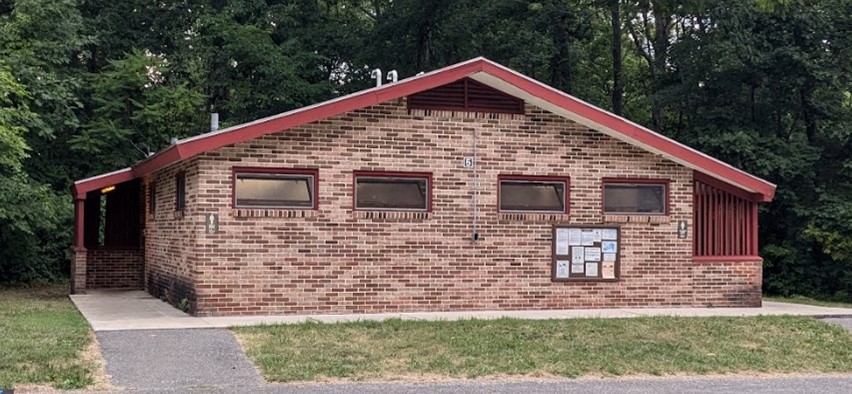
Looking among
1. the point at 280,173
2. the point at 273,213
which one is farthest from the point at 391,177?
the point at 273,213

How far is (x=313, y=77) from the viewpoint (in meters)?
32.1

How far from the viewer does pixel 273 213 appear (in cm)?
1477

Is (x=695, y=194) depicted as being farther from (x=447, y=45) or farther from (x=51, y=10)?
(x=51, y=10)

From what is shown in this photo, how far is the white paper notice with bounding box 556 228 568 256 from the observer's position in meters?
16.1

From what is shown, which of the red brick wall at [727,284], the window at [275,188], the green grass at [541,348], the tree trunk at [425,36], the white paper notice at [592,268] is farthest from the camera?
the tree trunk at [425,36]

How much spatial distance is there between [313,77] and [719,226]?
18.2m

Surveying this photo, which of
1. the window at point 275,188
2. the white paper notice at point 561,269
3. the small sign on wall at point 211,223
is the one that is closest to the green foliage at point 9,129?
the small sign on wall at point 211,223

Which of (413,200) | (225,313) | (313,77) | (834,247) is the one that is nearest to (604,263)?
(413,200)

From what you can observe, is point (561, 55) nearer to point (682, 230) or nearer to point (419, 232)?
point (682, 230)

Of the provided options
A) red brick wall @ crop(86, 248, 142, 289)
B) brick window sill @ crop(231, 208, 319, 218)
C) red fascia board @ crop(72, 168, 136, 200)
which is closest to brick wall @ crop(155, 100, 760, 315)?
brick window sill @ crop(231, 208, 319, 218)

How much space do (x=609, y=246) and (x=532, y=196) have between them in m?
1.64

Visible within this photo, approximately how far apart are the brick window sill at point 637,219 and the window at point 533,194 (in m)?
0.84

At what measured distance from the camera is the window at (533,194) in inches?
632

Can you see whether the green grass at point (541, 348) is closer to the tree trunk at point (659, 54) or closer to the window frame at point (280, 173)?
the window frame at point (280, 173)
